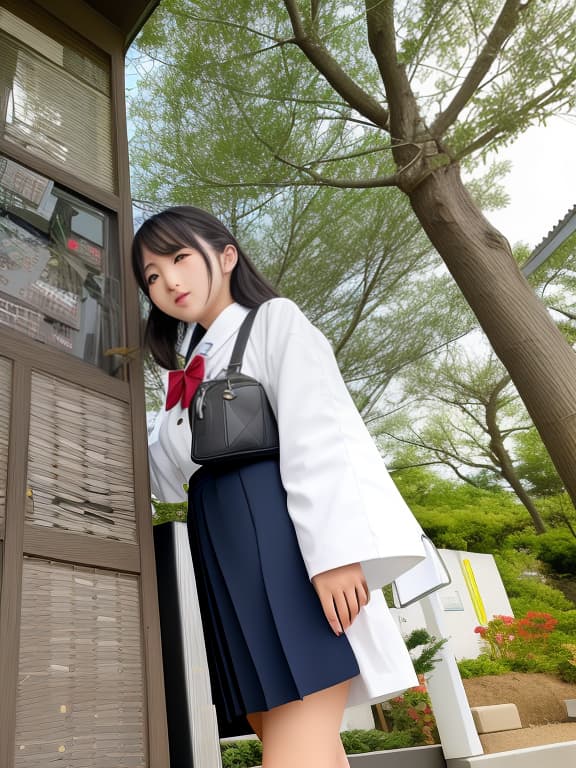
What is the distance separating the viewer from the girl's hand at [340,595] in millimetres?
836

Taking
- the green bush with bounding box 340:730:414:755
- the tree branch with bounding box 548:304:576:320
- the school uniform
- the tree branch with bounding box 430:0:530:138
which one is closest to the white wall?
the green bush with bounding box 340:730:414:755

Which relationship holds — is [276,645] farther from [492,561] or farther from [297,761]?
[492,561]

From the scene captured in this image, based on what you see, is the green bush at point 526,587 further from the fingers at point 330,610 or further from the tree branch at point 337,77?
the fingers at point 330,610

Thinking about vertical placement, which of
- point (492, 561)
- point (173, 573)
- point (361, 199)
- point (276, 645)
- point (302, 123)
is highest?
point (361, 199)

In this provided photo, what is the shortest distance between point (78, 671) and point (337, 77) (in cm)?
347

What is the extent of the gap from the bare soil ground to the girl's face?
548cm

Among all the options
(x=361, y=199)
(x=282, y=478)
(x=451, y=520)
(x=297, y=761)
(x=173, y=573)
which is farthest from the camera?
(x=451, y=520)

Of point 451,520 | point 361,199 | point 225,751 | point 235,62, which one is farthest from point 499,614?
point 235,62

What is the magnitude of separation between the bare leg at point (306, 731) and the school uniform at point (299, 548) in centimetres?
4

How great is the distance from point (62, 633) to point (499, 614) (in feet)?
25.5

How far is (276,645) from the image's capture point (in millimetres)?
850

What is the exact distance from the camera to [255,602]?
0.88 metres

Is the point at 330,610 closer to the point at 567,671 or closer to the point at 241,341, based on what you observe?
the point at 241,341

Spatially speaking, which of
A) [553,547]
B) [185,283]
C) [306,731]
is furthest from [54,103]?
[553,547]
